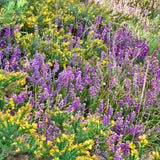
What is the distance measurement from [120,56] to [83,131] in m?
1.74

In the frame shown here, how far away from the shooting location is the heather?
1.41 metres

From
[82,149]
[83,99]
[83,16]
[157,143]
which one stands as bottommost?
[157,143]

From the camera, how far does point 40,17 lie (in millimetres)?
3094

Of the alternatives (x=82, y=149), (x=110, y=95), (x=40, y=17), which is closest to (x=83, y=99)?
(x=110, y=95)

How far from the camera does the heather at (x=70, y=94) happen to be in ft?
4.64

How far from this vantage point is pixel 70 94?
7.07 feet

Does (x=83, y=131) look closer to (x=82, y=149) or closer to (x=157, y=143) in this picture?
(x=82, y=149)

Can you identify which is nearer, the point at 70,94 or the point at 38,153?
the point at 38,153

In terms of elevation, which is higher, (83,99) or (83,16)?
(83,16)

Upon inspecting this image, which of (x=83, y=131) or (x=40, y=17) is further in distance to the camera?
(x=40, y=17)

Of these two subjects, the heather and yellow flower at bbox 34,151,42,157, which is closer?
yellow flower at bbox 34,151,42,157

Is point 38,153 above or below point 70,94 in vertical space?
above

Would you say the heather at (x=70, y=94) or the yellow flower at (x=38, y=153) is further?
the heather at (x=70, y=94)

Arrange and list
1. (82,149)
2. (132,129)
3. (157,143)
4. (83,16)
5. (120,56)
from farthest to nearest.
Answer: (83,16), (120,56), (157,143), (132,129), (82,149)
